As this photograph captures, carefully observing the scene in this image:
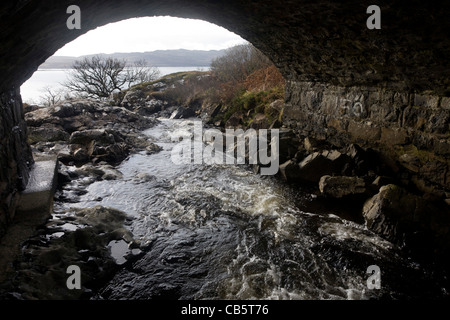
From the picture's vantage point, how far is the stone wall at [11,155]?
3.76m

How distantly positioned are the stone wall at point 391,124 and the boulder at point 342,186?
2.79ft

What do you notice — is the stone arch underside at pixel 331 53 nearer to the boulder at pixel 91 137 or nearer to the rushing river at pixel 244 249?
the rushing river at pixel 244 249

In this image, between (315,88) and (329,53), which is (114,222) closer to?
(329,53)

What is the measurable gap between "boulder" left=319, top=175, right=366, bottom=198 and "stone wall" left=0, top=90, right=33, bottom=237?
5782 mm

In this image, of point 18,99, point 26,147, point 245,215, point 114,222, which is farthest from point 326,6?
point 26,147

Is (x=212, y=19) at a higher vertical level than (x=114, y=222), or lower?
higher

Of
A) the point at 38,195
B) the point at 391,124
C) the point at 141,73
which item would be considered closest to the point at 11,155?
the point at 38,195

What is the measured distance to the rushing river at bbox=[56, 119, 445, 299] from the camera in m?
3.33

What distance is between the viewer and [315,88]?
7.25 meters

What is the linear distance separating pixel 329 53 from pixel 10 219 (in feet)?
21.3

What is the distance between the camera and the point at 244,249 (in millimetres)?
4121

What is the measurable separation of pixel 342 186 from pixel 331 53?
9.33ft

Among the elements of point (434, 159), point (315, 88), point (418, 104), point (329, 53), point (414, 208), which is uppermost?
point (329, 53)

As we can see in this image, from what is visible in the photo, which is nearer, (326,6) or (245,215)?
(326,6)
